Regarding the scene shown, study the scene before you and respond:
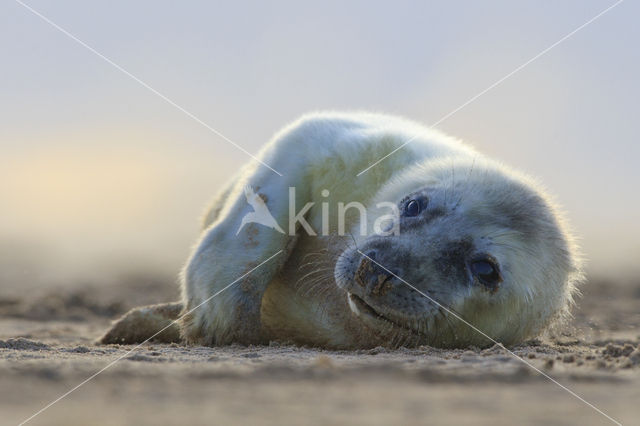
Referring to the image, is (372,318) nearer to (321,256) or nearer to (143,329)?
(321,256)

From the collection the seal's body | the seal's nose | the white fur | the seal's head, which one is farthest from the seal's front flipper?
the seal's nose

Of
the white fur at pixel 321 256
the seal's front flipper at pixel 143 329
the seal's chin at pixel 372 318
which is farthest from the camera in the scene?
the seal's front flipper at pixel 143 329

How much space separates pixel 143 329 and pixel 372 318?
178cm

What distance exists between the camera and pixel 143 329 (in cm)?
492

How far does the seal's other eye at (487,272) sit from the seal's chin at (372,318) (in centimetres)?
42

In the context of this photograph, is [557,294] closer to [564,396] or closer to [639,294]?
[564,396]

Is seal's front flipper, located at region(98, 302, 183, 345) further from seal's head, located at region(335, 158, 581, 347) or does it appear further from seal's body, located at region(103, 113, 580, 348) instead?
seal's head, located at region(335, 158, 581, 347)

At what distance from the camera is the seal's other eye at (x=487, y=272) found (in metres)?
3.88

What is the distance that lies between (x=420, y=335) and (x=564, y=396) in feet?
5.07

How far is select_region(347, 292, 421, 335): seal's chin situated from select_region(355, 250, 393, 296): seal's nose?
0.42ft

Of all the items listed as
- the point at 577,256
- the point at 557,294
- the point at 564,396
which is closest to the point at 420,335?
the point at 557,294

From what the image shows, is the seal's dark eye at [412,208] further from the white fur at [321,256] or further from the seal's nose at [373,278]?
the seal's nose at [373,278]

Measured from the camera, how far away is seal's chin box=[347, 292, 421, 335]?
375 centimetres

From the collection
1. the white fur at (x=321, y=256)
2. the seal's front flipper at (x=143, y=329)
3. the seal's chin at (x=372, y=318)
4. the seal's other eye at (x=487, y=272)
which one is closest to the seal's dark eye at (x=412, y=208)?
the white fur at (x=321, y=256)
